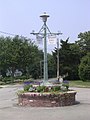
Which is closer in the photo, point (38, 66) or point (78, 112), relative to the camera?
point (78, 112)

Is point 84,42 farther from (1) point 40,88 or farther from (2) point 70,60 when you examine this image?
(1) point 40,88

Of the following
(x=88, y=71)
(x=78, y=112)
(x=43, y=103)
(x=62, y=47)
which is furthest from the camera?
(x=62, y=47)

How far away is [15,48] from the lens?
69125 millimetres

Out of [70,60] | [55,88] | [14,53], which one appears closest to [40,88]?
[55,88]

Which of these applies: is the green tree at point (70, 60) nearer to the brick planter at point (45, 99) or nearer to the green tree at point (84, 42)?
the green tree at point (84, 42)

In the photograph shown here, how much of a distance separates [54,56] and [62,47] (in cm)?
256

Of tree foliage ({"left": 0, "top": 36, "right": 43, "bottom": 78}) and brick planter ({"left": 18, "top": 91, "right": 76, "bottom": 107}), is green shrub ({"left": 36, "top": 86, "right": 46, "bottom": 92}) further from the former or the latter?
tree foliage ({"left": 0, "top": 36, "right": 43, "bottom": 78})

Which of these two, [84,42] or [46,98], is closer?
→ [46,98]

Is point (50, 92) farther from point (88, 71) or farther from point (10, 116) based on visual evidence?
point (88, 71)

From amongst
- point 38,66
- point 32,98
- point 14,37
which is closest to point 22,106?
point 32,98

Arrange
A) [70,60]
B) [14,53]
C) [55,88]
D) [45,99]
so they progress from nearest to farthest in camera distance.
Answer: [45,99] < [55,88] < [14,53] < [70,60]

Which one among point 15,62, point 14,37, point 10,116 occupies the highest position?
point 14,37

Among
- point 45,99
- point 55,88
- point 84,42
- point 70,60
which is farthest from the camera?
point 70,60

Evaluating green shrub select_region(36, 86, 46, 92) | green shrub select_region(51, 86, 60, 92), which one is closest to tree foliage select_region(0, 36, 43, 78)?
green shrub select_region(51, 86, 60, 92)
